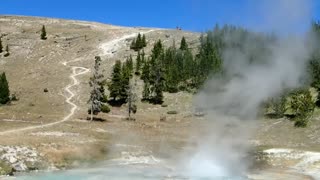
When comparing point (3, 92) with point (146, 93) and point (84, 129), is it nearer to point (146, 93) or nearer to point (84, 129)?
point (146, 93)

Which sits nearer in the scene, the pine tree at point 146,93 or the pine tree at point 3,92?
the pine tree at point 3,92

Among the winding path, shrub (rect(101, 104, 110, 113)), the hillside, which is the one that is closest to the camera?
the hillside

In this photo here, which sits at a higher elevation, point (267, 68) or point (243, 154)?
point (267, 68)

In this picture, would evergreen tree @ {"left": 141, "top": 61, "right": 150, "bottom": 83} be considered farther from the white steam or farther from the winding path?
the white steam

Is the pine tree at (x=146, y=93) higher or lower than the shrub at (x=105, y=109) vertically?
higher

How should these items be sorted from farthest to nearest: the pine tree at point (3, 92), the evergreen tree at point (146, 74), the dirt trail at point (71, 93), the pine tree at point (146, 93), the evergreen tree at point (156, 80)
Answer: the evergreen tree at point (146, 74), the pine tree at point (146, 93), the evergreen tree at point (156, 80), the pine tree at point (3, 92), the dirt trail at point (71, 93)

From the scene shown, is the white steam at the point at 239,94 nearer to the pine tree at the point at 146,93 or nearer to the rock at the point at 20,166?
the rock at the point at 20,166

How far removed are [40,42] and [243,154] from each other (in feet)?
499

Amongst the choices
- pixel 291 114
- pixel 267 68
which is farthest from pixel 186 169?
pixel 291 114

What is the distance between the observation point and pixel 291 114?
94.1 metres

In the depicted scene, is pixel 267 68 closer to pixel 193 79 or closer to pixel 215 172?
pixel 215 172

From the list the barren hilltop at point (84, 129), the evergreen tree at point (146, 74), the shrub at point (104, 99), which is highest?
the evergreen tree at point (146, 74)

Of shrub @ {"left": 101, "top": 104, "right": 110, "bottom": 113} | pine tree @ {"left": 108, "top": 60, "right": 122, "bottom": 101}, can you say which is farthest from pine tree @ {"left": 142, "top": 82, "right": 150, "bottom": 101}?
shrub @ {"left": 101, "top": 104, "right": 110, "bottom": 113}

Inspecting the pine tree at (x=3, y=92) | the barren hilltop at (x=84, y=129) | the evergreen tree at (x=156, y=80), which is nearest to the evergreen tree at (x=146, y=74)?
the evergreen tree at (x=156, y=80)
